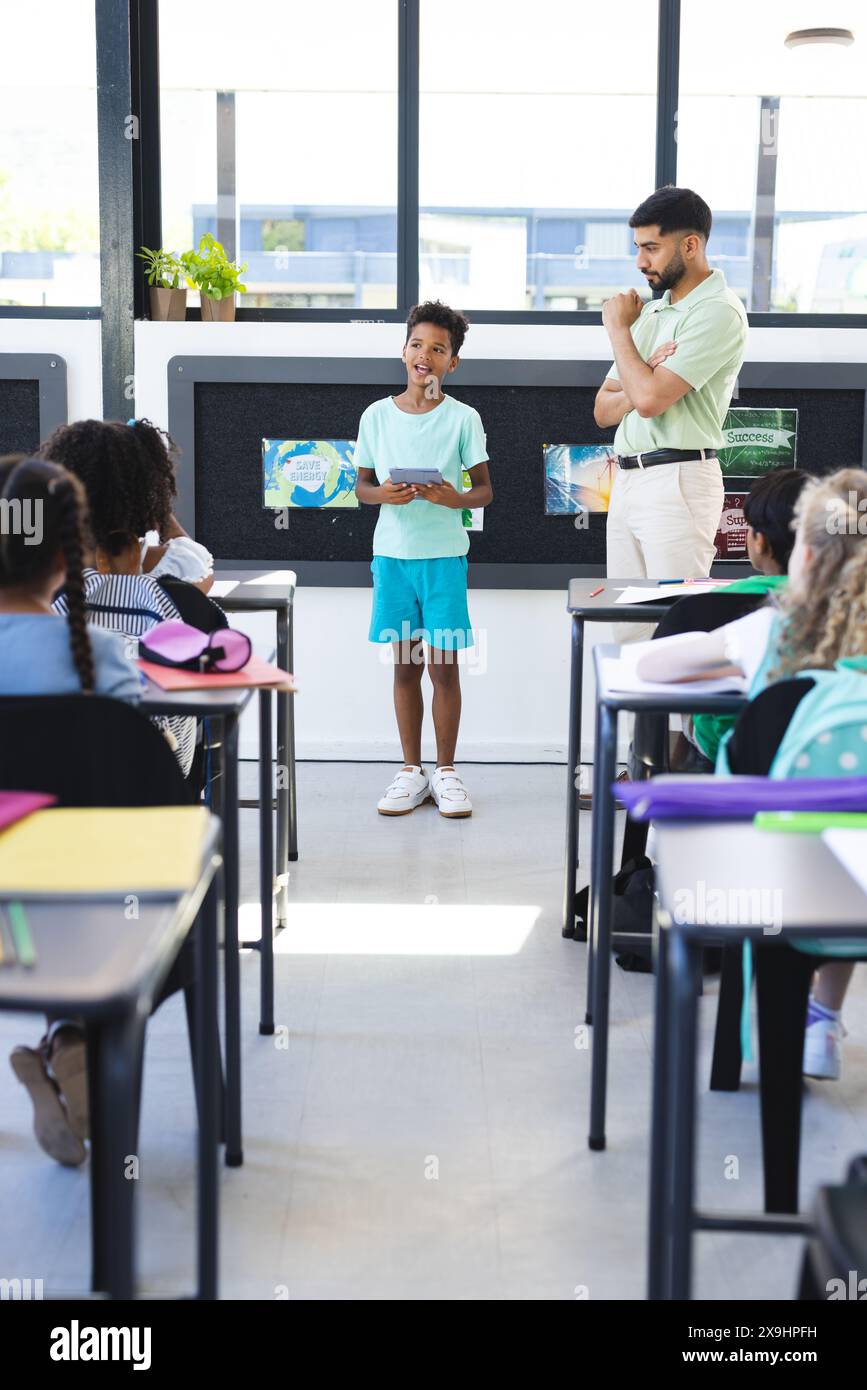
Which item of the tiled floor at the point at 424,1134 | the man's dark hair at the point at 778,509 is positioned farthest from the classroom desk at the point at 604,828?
the man's dark hair at the point at 778,509

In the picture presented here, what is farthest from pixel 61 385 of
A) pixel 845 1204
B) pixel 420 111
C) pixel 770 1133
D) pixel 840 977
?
pixel 845 1204

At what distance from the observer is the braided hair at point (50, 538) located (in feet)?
6.05

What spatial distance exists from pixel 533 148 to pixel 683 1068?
4.15 meters

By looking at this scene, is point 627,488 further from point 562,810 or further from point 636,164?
point 636,164

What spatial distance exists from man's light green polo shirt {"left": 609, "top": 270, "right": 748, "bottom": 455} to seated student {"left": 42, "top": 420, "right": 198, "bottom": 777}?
1761mm

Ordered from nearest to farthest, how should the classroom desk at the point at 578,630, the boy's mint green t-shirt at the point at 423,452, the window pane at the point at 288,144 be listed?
the classroom desk at the point at 578,630
the boy's mint green t-shirt at the point at 423,452
the window pane at the point at 288,144

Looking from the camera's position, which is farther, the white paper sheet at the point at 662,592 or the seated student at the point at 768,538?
the white paper sheet at the point at 662,592

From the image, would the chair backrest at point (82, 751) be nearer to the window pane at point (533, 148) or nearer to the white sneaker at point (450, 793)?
the white sneaker at point (450, 793)

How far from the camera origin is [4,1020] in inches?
109

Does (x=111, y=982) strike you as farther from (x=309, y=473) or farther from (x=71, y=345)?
(x=71, y=345)

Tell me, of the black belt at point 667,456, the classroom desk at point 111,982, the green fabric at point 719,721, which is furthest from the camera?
the black belt at point 667,456

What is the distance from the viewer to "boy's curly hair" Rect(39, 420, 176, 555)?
2545 mm

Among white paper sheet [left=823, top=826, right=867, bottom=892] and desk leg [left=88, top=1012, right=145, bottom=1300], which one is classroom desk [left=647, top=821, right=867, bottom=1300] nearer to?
white paper sheet [left=823, top=826, right=867, bottom=892]

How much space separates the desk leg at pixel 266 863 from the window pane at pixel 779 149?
3000 mm
